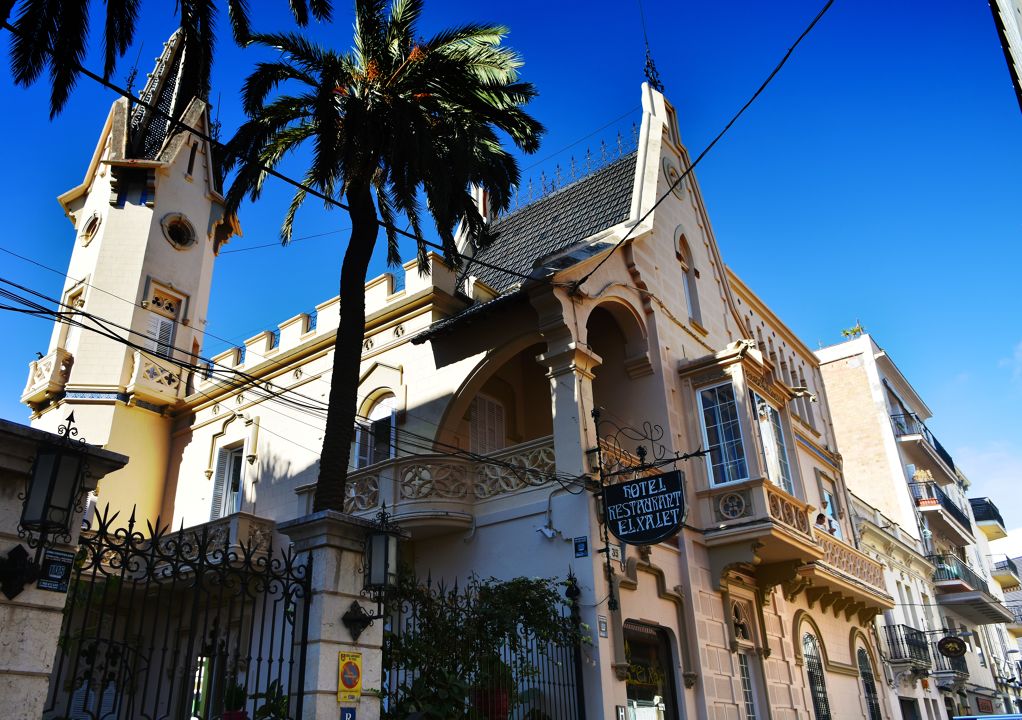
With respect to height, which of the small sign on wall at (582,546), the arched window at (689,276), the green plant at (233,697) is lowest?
the green plant at (233,697)

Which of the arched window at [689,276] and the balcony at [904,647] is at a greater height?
the arched window at [689,276]

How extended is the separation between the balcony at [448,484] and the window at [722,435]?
419 centimetres

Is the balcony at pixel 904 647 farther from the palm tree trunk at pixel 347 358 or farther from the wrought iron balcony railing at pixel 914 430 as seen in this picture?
the palm tree trunk at pixel 347 358

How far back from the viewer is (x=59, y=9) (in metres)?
11.0

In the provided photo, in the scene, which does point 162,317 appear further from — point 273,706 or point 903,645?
point 903,645

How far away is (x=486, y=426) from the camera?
1836 centimetres

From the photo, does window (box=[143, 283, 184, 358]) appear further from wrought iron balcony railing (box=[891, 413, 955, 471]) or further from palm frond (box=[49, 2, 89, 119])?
wrought iron balcony railing (box=[891, 413, 955, 471])

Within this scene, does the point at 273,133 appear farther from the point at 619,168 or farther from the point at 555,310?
the point at 619,168

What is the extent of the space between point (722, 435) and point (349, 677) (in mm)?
11278

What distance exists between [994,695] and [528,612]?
3633 cm

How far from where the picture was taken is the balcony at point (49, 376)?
2200 centimetres

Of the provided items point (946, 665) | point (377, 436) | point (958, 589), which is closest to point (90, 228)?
point (377, 436)

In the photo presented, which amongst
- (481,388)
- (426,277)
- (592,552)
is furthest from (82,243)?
(592,552)

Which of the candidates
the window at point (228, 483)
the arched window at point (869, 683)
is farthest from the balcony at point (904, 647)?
the window at point (228, 483)
